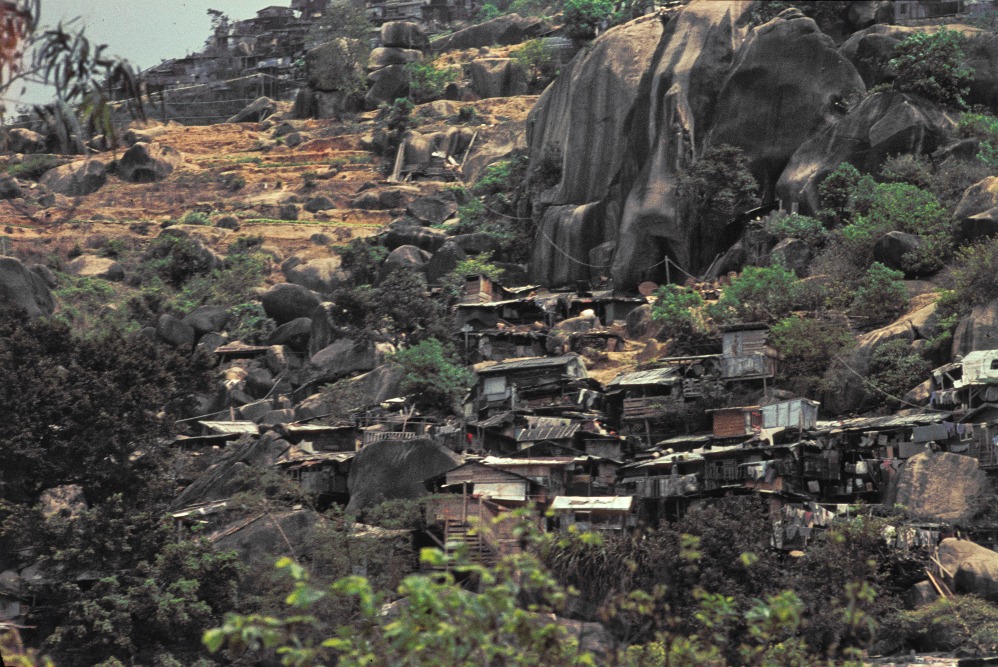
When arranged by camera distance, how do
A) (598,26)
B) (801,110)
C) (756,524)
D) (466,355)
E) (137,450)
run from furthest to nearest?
(598,26) → (801,110) → (466,355) → (137,450) → (756,524)

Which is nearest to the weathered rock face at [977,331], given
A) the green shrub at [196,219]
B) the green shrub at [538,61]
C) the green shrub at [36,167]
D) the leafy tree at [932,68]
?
the leafy tree at [932,68]

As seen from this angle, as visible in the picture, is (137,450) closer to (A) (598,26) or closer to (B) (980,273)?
(B) (980,273)

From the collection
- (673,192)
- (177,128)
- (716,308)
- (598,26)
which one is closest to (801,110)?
(673,192)

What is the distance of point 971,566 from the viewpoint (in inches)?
1460

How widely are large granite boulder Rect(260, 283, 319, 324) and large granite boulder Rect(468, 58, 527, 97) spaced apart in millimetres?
40593

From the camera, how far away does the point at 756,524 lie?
3781 cm

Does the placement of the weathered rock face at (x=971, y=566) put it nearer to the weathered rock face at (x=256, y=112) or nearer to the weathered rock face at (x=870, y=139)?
the weathered rock face at (x=870, y=139)

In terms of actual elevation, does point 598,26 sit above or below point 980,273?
above

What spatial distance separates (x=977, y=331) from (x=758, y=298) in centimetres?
927

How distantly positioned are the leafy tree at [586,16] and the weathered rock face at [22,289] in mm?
35313

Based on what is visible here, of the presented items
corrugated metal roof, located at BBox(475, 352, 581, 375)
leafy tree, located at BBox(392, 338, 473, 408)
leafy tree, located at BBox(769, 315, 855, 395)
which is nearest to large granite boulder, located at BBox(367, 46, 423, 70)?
leafy tree, located at BBox(392, 338, 473, 408)

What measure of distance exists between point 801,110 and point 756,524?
3229 cm

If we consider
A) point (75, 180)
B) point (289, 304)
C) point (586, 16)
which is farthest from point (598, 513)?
point (75, 180)

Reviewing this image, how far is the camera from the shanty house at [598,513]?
137ft
